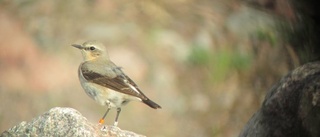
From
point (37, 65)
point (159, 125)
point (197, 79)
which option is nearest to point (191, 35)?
point (197, 79)

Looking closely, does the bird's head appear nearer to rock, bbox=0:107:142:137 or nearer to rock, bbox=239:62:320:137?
rock, bbox=0:107:142:137

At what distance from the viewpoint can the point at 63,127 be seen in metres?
3.71

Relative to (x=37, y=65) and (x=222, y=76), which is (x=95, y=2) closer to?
(x=37, y=65)

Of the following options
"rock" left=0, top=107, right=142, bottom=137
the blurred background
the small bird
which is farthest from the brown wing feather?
the blurred background

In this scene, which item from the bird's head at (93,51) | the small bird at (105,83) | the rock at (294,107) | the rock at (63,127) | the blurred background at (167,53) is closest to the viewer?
the rock at (63,127)

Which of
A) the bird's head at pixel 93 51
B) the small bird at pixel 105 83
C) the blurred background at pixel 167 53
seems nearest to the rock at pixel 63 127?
the small bird at pixel 105 83

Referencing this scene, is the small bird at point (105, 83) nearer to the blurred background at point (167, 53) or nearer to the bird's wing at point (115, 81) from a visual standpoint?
the bird's wing at point (115, 81)

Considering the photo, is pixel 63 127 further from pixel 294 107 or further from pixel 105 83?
pixel 294 107

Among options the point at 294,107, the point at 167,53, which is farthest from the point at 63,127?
the point at 167,53

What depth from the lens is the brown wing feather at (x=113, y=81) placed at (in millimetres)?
4094

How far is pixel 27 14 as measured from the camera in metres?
5.48

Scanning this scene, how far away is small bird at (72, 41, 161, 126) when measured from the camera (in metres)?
4.08

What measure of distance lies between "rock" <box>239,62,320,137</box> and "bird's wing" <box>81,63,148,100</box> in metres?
0.57

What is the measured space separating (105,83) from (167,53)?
139 cm
